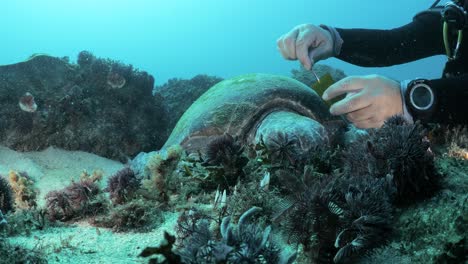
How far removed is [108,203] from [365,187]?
2.13 meters

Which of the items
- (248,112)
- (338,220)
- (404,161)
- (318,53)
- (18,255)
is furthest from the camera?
(248,112)

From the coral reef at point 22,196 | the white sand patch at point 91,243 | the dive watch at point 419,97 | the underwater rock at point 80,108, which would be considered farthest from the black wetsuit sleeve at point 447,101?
the underwater rock at point 80,108

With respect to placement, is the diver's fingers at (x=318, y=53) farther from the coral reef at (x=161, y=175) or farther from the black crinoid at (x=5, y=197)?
the black crinoid at (x=5, y=197)

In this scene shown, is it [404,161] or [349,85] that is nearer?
[404,161]

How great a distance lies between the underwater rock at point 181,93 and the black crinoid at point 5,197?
5150 millimetres

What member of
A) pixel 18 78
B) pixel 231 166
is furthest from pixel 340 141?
pixel 18 78

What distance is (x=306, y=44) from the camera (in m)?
3.40

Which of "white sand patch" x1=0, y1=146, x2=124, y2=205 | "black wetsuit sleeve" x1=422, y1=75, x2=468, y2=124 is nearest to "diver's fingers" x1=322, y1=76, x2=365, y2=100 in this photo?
"black wetsuit sleeve" x1=422, y1=75, x2=468, y2=124

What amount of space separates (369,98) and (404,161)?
0.43m

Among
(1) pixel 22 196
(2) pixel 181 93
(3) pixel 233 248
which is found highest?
(2) pixel 181 93

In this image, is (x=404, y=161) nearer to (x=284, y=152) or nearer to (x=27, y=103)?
(x=284, y=152)

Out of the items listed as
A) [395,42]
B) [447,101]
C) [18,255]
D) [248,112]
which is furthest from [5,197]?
[395,42]

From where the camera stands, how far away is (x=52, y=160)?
554cm

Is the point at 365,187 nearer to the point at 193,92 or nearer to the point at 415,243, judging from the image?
the point at 415,243
